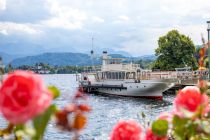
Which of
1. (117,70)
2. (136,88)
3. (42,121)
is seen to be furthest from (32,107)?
(117,70)

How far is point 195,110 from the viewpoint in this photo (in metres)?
2.04

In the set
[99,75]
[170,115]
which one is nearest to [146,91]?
[99,75]

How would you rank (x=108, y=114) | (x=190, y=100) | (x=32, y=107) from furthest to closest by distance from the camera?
(x=108, y=114), (x=190, y=100), (x=32, y=107)

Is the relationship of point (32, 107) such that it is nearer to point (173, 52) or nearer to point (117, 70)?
point (117, 70)

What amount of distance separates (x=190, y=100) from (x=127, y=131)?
318 millimetres

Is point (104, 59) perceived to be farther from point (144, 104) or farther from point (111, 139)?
point (111, 139)

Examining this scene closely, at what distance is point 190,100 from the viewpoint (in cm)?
209

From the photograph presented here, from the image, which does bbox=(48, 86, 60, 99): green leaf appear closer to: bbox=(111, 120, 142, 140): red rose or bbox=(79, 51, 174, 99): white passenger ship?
bbox=(111, 120, 142, 140): red rose

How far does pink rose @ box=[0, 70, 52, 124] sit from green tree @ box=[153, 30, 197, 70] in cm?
7915

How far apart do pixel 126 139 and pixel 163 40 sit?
82.4m

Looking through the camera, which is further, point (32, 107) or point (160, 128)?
point (160, 128)

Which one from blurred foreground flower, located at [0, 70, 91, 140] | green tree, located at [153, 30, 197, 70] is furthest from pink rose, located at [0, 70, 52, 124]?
green tree, located at [153, 30, 197, 70]

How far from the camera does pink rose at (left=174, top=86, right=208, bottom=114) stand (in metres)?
2.05

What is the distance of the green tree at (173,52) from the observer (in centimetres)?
8081
